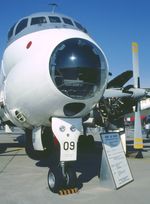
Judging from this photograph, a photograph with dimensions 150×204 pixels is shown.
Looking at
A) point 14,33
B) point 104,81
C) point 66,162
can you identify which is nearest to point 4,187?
point 66,162

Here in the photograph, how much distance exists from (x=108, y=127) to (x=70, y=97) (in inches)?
292

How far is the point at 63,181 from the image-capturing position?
7.41 meters

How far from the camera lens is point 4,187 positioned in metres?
8.13

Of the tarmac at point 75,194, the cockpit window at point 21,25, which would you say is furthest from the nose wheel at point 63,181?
the cockpit window at point 21,25

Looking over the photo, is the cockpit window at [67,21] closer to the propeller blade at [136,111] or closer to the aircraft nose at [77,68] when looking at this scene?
the aircraft nose at [77,68]

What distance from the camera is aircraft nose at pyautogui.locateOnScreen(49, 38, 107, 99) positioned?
22.2 ft

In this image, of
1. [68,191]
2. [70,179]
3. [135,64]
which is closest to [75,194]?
[68,191]

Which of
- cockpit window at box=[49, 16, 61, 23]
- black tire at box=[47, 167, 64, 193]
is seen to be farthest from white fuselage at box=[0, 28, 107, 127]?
black tire at box=[47, 167, 64, 193]

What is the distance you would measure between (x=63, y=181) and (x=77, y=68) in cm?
270

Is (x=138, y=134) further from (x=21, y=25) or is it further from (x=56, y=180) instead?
(x=21, y=25)

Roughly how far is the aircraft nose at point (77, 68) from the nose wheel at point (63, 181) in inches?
74.2

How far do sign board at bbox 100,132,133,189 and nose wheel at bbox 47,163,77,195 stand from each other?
1.00 metres

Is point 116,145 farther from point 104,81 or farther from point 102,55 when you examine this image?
point 102,55

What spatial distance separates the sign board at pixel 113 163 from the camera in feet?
26.1
